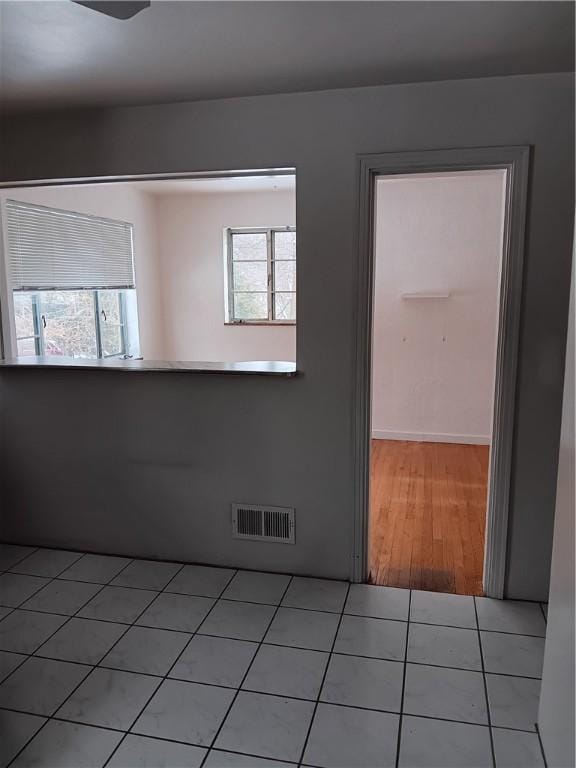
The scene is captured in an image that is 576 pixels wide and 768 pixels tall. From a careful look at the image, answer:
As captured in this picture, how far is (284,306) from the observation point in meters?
6.23

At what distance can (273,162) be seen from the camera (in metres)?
2.67

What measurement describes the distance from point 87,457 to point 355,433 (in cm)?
147

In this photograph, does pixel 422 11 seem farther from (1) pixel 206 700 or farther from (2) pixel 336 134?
(1) pixel 206 700

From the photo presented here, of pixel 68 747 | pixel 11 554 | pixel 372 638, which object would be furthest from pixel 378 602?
pixel 11 554

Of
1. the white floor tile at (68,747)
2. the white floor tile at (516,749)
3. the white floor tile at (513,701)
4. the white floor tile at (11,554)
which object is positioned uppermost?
→ the white floor tile at (11,554)

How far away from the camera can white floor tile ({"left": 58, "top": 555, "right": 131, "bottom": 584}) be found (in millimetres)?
2951

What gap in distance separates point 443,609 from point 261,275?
4277 millimetres

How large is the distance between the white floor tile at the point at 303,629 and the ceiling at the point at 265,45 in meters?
2.27

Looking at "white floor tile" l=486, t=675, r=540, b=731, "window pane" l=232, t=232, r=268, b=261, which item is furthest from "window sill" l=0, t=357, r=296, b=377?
"window pane" l=232, t=232, r=268, b=261

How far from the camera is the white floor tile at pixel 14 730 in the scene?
1.86 meters

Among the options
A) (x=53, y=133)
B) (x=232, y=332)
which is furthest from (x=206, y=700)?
(x=232, y=332)

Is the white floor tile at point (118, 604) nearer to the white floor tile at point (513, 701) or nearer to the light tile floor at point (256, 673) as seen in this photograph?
the light tile floor at point (256, 673)

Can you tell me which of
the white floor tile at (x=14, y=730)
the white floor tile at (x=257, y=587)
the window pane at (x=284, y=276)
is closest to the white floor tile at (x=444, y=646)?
the white floor tile at (x=257, y=587)

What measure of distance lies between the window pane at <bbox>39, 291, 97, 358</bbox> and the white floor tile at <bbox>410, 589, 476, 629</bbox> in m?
3.17
